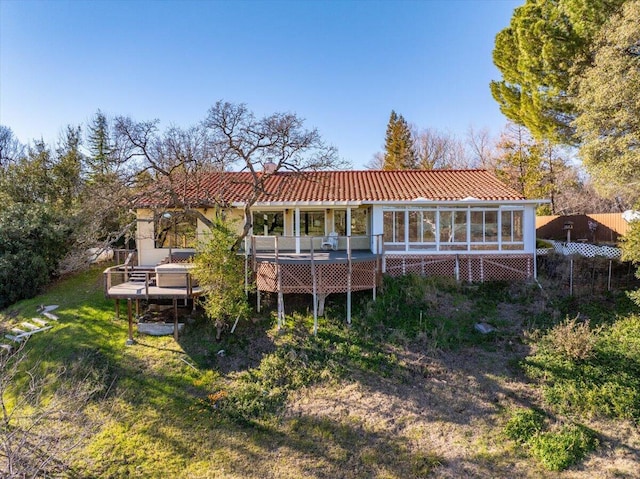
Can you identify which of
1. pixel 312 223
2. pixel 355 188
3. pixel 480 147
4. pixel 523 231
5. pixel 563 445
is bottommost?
pixel 563 445

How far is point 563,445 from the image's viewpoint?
21.9 ft

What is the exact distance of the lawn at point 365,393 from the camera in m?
6.80

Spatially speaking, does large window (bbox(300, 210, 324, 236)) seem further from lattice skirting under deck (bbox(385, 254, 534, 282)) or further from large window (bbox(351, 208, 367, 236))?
lattice skirting under deck (bbox(385, 254, 534, 282))

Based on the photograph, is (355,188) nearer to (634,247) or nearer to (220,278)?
(220,278)

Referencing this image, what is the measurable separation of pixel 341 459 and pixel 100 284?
13.6 meters

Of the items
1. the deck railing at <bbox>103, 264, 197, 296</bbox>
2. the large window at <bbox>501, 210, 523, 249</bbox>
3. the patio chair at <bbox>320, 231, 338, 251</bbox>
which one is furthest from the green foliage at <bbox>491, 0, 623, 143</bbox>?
the deck railing at <bbox>103, 264, 197, 296</bbox>

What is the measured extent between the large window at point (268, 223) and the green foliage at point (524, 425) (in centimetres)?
1092

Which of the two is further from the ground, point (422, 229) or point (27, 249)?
point (422, 229)

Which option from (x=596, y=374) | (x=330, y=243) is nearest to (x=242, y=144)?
(x=330, y=243)

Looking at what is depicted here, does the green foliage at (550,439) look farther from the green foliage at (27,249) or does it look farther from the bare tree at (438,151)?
the bare tree at (438,151)

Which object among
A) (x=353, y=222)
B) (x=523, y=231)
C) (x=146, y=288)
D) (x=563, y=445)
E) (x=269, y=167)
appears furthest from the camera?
(x=353, y=222)

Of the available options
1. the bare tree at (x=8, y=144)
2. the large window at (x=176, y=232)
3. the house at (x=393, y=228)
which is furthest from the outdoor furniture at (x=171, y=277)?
the bare tree at (x=8, y=144)

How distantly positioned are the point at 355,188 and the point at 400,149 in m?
19.6

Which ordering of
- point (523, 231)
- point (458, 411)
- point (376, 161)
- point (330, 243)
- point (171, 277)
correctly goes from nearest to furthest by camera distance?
point (458, 411) < point (171, 277) < point (523, 231) < point (330, 243) < point (376, 161)
